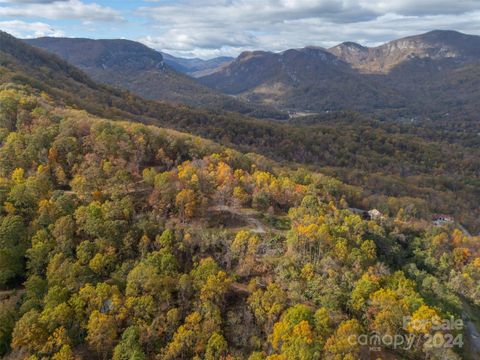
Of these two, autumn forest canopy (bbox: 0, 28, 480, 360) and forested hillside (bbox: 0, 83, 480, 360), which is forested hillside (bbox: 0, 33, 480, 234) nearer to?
autumn forest canopy (bbox: 0, 28, 480, 360)

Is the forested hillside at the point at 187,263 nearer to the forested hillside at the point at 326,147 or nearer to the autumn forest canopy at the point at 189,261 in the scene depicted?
the autumn forest canopy at the point at 189,261

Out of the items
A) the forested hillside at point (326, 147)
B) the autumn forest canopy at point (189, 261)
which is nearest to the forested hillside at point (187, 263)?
the autumn forest canopy at point (189, 261)

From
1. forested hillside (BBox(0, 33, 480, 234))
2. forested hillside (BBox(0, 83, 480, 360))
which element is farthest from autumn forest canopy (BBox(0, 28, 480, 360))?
forested hillside (BBox(0, 33, 480, 234))

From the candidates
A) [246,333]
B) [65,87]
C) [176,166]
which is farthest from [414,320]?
[65,87]

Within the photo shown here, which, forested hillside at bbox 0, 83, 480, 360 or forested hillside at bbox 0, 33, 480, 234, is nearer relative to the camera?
forested hillside at bbox 0, 83, 480, 360

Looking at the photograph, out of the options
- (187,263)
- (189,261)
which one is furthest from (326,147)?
(187,263)

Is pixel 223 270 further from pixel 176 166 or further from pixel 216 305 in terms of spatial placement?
pixel 176 166

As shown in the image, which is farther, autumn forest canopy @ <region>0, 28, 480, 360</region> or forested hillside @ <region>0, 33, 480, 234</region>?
forested hillside @ <region>0, 33, 480, 234</region>

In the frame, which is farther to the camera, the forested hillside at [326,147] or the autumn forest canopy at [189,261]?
the forested hillside at [326,147]

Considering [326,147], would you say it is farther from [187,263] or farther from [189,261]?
[187,263]
